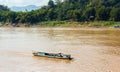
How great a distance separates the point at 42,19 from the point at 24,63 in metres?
63.9

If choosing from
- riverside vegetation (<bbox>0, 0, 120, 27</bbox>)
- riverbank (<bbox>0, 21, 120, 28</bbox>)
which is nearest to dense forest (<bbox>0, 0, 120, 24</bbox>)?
riverside vegetation (<bbox>0, 0, 120, 27</bbox>)

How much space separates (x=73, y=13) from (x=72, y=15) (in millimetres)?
621

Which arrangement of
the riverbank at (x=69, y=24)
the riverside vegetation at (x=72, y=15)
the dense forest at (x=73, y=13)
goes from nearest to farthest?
1. the riverbank at (x=69, y=24)
2. the riverside vegetation at (x=72, y=15)
3. the dense forest at (x=73, y=13)

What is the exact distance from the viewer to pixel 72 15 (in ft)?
269

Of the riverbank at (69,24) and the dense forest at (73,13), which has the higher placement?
the dense forest at (73,13)

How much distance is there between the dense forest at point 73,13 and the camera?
7644 centimetres

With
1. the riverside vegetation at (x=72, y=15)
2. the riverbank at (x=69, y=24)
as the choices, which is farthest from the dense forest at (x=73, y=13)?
the riverbank at (x=69, y=24)

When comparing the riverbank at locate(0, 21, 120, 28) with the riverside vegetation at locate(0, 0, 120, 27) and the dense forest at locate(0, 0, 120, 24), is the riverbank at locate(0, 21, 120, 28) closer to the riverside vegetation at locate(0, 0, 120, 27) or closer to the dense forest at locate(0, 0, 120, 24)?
the riverside vegetation at locate(0, 0, 120, 27)

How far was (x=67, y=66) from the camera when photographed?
27.2 m

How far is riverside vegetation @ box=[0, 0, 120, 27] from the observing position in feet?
249

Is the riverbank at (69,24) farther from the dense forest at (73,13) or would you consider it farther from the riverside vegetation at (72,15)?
the dense forest at (73,13)

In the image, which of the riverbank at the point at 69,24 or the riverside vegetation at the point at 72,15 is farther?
the riverside vegetation at the point at 72,15

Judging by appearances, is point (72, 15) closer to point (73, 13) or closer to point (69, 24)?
point (73, 13)

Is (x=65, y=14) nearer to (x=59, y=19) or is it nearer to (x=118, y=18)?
(x=59, y=19)
